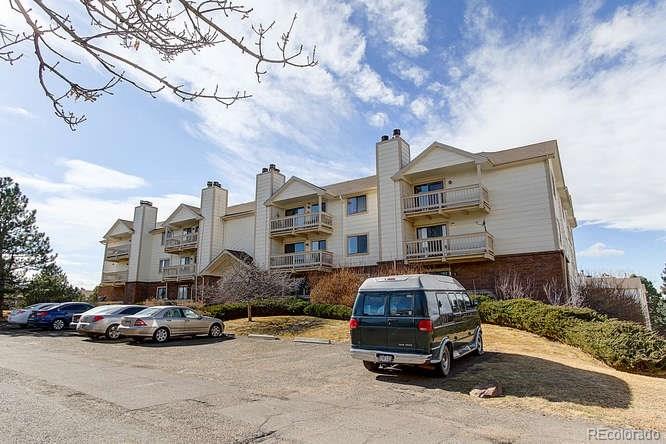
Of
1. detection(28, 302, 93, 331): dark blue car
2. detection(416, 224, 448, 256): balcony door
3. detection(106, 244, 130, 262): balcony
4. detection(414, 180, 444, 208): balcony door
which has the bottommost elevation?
detection(28, 302, 93, 331): dark blue car

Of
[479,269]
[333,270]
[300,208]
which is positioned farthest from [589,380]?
[300,208]

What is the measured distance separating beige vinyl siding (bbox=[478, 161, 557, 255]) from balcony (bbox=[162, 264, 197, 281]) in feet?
78.2

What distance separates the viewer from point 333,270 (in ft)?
93.0

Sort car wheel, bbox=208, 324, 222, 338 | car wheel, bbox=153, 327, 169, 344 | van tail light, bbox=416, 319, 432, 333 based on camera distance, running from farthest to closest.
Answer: car wheel, bbox=208, 324, 222, 338 → car wheel, bbox=153, 327, 169, 344 → van tail light, bbox=416, 319, 432, 333

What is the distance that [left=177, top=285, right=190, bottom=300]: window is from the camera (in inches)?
1425

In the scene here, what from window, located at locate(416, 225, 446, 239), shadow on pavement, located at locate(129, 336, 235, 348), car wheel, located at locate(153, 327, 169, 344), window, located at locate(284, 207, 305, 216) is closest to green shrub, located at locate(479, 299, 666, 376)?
window, located at locate(416, 225, 446, 239)

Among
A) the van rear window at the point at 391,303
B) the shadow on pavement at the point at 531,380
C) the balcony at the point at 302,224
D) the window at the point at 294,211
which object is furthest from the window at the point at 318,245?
the van rear window at the point at 391,303

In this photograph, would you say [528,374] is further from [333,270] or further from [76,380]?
[333,270]

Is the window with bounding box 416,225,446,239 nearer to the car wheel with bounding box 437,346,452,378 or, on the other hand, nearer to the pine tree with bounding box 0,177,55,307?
the car wheel with bounding box 437,346,452,378

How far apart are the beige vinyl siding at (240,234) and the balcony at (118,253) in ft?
45.3

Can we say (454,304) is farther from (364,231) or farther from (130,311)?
(364,231)

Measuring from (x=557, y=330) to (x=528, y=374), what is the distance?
6.81 metres

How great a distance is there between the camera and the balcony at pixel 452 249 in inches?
885

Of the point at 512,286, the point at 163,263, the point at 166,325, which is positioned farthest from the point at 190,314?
the point at 163,263
